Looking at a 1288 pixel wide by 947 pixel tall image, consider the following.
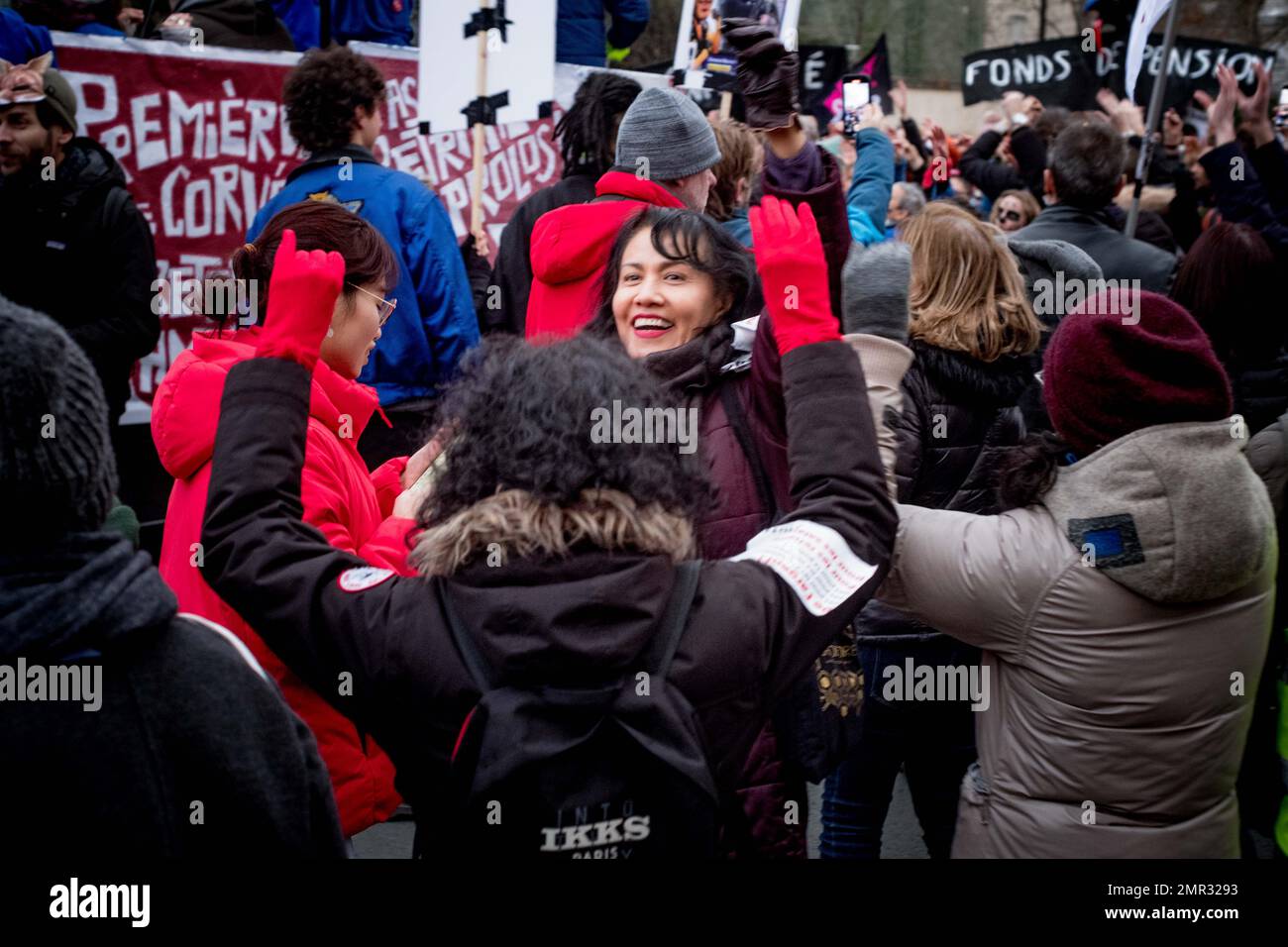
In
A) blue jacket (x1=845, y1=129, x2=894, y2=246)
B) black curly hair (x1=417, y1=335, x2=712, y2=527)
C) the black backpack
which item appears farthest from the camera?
blue jacket (x1=845, y1=129, x2=894, y2=246)

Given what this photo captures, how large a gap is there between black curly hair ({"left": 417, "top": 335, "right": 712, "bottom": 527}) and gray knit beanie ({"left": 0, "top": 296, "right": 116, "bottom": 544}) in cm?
53

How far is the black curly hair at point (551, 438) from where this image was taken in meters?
1.89

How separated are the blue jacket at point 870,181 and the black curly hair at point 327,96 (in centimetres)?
180

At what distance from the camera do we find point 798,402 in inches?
81.6

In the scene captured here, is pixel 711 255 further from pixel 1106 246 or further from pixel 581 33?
pixel 581 33

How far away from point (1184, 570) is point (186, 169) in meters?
4.96

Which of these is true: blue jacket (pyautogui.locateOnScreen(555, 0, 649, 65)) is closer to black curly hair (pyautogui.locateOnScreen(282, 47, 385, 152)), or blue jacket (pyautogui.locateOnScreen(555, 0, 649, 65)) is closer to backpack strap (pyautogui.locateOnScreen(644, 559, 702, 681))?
black curly hair (pyautogui.locateOnScreen(282, 47, 385, 152))

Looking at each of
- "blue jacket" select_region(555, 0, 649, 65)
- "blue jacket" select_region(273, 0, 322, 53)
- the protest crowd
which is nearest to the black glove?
the protest crowd

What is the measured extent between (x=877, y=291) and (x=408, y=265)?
8.19 feet

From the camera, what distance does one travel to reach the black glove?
8.91ft

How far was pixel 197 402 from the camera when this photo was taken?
2.52m

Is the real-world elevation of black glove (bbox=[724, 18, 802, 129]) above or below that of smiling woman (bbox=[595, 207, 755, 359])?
above

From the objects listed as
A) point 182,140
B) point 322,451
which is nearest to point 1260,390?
point 322,451
